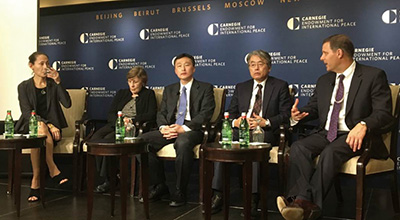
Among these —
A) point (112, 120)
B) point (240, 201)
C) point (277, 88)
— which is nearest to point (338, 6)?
point (277, 88)

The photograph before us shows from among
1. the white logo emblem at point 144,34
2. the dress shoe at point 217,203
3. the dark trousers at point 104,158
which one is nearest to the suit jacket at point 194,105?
the dark trousers at point 104,158

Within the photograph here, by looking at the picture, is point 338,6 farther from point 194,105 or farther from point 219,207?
point 219,207

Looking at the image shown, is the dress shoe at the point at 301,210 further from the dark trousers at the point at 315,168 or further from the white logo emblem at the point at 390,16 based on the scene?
the white logo emblem at the point at 390,16

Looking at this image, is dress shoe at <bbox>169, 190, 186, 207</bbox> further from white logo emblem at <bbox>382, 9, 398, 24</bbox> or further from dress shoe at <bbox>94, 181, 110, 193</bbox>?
white logo emblem at <bbox>382, 9, 398, 24</bbox>

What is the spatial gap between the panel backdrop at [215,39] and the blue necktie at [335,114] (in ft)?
4.15

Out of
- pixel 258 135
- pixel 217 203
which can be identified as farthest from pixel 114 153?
pixel 258 135

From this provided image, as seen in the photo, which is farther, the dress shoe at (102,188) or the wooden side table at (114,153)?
the dress shoe at (102,188)

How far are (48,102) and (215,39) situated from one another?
2121 mm

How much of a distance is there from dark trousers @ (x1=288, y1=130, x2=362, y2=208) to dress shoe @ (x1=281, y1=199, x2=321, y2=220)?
5 cm

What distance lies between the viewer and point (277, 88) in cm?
404

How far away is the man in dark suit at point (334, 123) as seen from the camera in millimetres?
3172

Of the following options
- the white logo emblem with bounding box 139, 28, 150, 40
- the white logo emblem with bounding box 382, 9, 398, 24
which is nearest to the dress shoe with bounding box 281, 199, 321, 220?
the white logo emblem with bounding box 382, 9, 398, 24

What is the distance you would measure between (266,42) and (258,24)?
0.24 meters

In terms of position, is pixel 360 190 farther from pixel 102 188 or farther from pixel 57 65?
pixel 57 65
